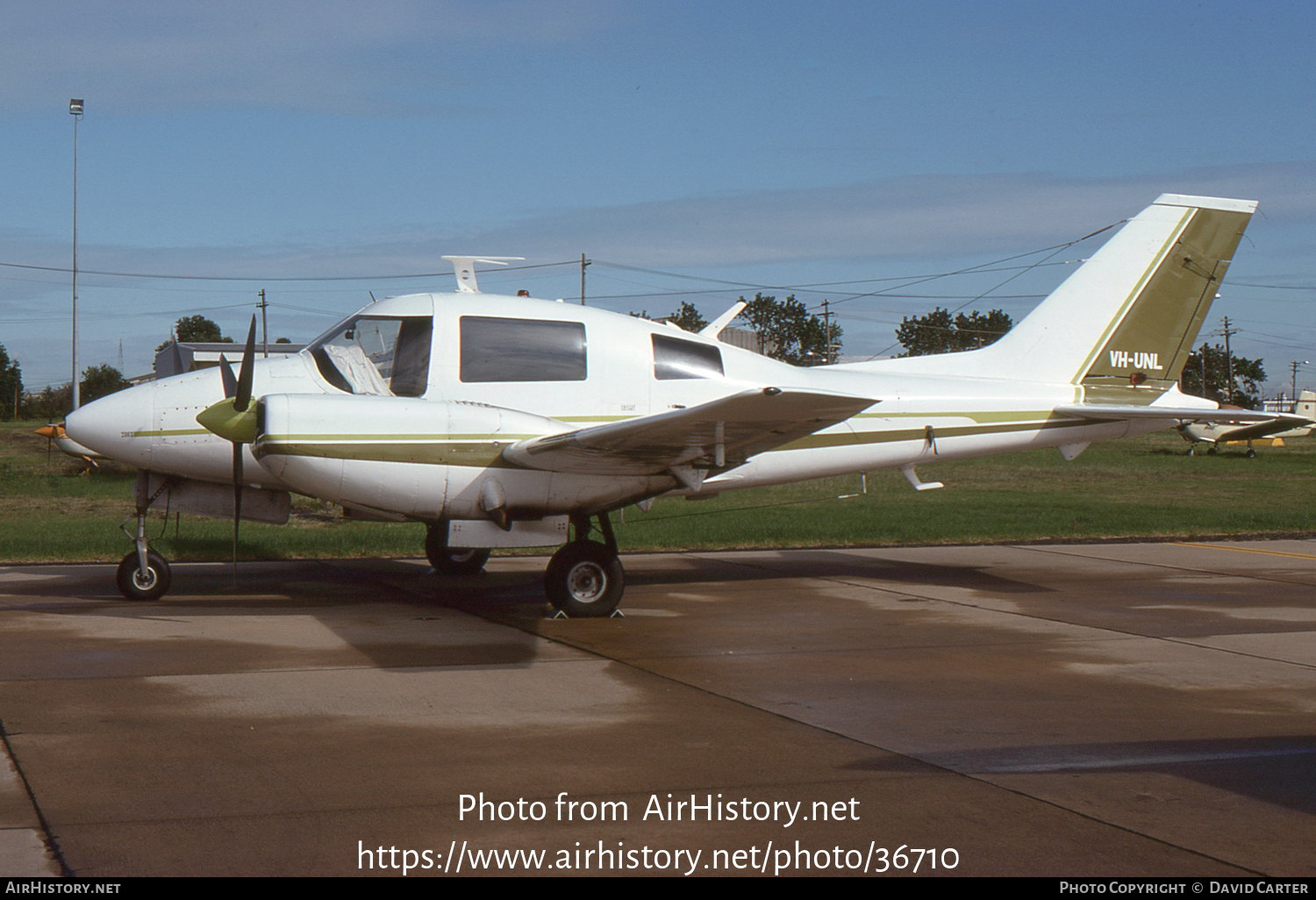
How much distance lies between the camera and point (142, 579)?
10.5 meters

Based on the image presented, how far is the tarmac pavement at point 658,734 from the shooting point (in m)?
4.32

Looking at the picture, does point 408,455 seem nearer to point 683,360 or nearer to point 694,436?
point 694,436

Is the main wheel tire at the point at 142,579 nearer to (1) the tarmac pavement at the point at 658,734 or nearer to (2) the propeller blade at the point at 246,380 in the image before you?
(1) the tarmac pavement at the point at 658,734

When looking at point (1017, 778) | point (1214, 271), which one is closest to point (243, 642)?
point (1017, 778)

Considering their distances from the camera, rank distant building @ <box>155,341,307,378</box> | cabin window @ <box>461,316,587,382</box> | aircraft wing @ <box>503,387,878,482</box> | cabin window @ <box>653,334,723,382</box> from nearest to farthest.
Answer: aircraft wing @ <box>503,387,878,482</box> → cabin window @ <box>461,316,587,382</box> → cabin window @ <box>653,334,723,382</box> → distant building @ <box>155,341,307,378</box>

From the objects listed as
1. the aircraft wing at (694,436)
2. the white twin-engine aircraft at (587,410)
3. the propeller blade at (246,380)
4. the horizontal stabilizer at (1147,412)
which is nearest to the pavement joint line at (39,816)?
the white twin-engine aircraft at (587,410)

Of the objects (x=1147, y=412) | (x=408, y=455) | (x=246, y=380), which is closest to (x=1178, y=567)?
(x=1147, y=412)

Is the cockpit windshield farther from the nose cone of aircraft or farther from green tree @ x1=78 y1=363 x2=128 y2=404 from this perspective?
green tree @ x1=78 y1=363 x2=128 y2=404

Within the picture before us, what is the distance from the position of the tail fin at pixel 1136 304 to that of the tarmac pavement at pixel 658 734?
259cm

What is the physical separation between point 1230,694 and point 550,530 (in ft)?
17.6

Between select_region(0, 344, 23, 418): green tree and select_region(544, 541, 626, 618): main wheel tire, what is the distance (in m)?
81.2

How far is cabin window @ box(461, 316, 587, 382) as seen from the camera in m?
10.2

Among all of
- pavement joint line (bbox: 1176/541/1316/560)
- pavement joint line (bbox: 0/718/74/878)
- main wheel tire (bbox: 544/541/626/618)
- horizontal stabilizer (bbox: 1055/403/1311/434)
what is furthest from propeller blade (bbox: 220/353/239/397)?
pavement joint line (bbox: 1176/541/1316/560)

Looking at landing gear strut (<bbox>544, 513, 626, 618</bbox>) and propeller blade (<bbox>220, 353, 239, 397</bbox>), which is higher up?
propeller blade (<bbox>220, 353, 239, 397</bbox>)
